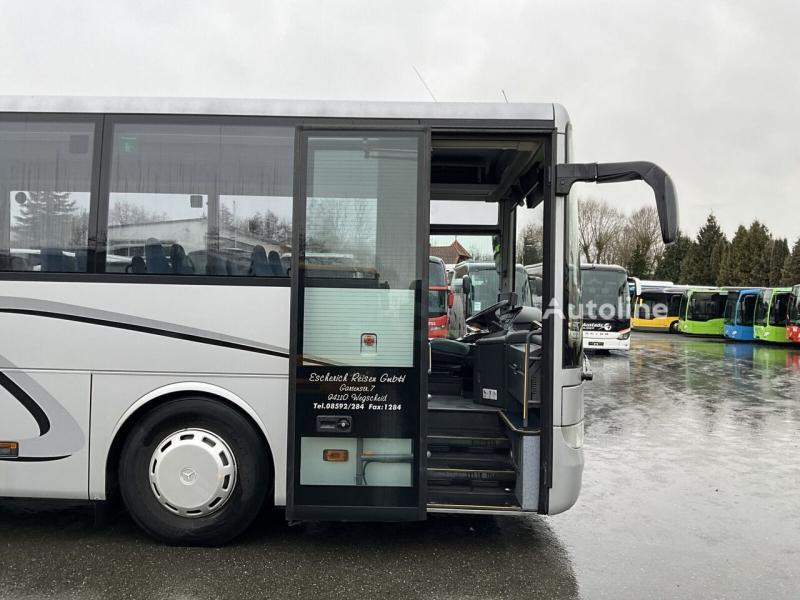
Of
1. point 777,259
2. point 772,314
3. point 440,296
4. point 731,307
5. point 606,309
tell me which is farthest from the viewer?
point 777,259

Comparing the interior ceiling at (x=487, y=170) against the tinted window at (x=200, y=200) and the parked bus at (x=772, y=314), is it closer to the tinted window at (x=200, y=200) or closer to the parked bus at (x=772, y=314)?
the tinted window at (x=200, y=200)

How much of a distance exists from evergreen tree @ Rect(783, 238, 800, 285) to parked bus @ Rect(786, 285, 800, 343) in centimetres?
2283

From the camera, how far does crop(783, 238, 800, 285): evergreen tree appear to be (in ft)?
162

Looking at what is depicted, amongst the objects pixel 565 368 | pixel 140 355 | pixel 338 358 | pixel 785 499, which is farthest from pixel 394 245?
pixel 785 499

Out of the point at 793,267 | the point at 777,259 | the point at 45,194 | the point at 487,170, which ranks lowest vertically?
the point at 45,194

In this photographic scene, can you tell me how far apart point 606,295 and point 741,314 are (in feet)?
45.3

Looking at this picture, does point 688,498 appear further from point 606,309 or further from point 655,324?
point 655,324

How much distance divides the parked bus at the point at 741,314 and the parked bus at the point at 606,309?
1218 centimetres

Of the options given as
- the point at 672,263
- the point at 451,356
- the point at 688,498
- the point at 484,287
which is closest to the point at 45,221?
the point at 451,356

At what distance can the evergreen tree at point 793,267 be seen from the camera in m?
49.3

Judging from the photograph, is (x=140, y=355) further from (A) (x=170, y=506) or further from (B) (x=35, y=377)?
(A) (x=170, y=506)

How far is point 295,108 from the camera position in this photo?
4.72m

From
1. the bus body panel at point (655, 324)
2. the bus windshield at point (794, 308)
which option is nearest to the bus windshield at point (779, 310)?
the bus windshield at point (794, 308)

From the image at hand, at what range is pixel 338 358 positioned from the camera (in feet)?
15.0
